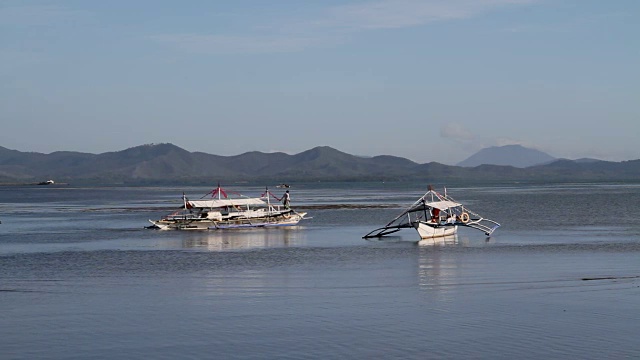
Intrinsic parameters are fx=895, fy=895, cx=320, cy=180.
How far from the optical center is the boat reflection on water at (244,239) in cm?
4487

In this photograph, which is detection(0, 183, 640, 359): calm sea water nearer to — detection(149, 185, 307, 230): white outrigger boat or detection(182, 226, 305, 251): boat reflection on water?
detection(182, 226, 305, 251): boat reflection on water

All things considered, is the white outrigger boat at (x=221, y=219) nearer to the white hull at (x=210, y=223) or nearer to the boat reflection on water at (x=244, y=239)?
the white hull at (x=210, y=223)

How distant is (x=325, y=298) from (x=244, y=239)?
79.8ft

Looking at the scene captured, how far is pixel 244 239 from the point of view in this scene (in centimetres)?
4925

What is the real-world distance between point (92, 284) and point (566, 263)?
17029 millimetres

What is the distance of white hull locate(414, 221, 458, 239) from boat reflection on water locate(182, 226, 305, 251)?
20.1 ft

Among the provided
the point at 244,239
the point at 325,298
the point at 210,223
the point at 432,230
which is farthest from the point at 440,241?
the point at 325,298

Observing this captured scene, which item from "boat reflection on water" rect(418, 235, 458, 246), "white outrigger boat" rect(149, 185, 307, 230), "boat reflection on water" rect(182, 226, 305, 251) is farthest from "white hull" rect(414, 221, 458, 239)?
"white outrigger boat" rect(149, 185, 307, 230)

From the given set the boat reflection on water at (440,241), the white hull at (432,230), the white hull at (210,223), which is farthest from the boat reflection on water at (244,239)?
the boat reflection on water at (440,241)

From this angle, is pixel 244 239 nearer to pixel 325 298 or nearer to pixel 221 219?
pixel 221 219

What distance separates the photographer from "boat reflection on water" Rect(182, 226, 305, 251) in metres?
44.9

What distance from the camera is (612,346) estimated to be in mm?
18688

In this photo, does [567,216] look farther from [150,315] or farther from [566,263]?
[150,315]

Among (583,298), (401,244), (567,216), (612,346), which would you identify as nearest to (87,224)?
(401,244)
